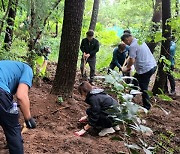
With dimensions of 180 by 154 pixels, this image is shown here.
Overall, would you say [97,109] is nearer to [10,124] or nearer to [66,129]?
[66,129]

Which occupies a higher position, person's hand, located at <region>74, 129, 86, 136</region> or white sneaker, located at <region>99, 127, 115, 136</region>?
white sneaker, located at <region>99, 127, 115, 136</region>

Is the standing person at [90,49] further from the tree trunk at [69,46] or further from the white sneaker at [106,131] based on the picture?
the white sneaker at [106,131]

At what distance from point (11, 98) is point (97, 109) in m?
1.97

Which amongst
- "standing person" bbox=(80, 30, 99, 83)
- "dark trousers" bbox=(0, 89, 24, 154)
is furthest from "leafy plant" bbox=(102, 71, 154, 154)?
"standing person" bbox=(80, 30, 99, 83)

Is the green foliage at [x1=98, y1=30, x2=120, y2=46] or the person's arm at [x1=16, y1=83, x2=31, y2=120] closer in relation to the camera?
the person's arm at [x1=16, y1=83, x2=31, y2=120]

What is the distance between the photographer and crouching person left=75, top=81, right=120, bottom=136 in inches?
200

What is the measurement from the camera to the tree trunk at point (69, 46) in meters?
6.12

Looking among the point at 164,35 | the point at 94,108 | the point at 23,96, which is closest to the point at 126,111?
the point at 23,96

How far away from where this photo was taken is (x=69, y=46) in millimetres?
6199

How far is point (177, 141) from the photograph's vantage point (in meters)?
5.52

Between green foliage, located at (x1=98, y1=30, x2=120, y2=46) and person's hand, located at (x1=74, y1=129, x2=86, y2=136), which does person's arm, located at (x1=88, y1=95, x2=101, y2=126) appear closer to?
person's hand, located at (x1=74, y1=129, x2=86, y2=136)

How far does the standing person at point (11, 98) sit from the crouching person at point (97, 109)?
5.04 ft

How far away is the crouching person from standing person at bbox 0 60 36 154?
1536mm

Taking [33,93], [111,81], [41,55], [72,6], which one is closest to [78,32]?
[72,6]
